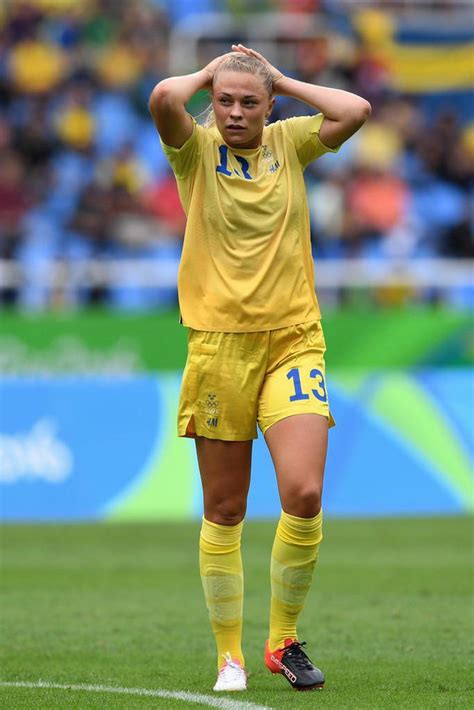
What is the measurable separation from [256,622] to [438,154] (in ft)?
42.7

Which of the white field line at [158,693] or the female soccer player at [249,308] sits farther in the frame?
the female soccer player at [249,308]

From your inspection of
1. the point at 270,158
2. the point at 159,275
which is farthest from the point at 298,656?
the point at 159,275

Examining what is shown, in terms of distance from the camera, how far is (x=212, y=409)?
20.2 feet

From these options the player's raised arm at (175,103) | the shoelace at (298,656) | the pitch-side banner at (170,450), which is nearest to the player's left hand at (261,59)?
the player's raised arm at (175,103)

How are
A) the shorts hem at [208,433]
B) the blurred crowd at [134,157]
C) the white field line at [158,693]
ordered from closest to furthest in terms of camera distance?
1. the white field line at [158,693]
2. the shorts hem at [208,433]
3. the blurred crowd at [134,157]

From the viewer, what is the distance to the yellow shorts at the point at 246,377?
20.1ft

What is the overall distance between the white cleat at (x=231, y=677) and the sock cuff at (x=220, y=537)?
1.51 ft

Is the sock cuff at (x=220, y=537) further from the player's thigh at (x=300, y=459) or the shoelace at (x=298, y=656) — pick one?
the shoelace at (x=298, y=656)

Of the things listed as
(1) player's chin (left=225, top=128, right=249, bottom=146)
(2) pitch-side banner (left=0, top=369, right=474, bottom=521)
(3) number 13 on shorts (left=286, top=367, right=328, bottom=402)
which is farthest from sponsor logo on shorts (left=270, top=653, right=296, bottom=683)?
(2) pitch-side banner (left=0, top=369, right=474, bottom=521)

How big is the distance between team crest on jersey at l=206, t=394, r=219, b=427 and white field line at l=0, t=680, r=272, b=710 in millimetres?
1108

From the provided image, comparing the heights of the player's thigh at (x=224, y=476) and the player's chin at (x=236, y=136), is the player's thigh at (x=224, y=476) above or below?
below

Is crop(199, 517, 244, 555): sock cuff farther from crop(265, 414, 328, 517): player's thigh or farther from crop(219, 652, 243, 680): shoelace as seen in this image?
crop(219, 652, 243, 680): shoelace

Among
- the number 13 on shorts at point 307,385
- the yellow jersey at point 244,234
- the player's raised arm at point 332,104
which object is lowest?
the number 13 on shorts at point 307,385

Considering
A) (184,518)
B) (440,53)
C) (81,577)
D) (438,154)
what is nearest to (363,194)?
(438,154)
